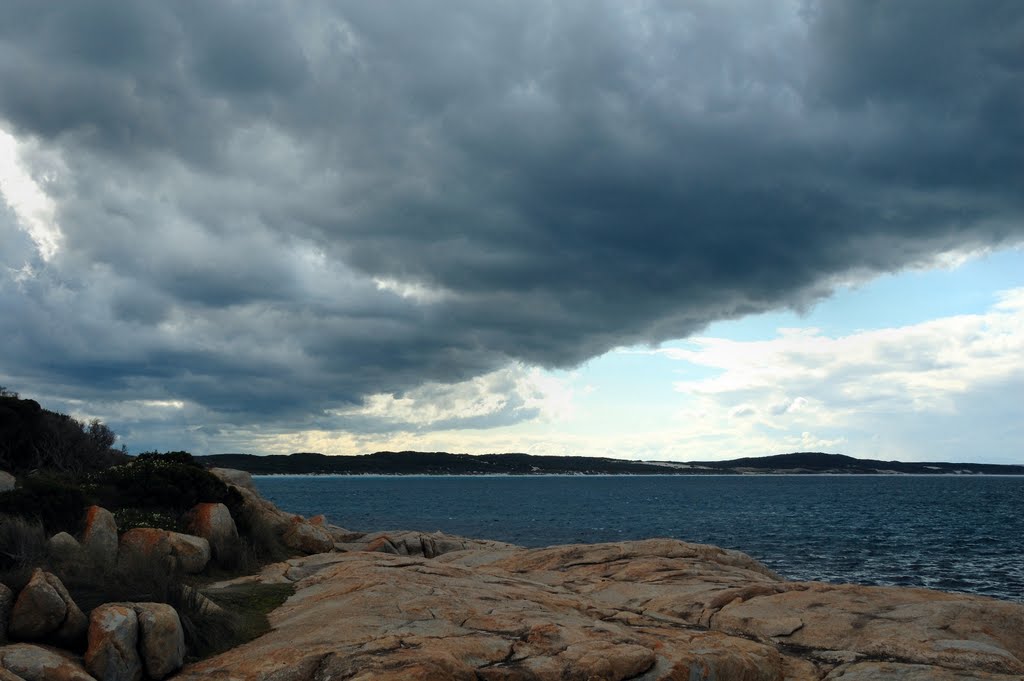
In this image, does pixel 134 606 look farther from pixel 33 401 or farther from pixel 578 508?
pixel 578 508

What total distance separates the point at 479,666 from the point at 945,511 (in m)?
96.0

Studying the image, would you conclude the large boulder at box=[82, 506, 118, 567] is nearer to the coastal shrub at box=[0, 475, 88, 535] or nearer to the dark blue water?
the coastal shrub at box=[0, 475, 88, 535]

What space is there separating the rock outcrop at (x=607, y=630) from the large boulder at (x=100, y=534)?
3.89 metres

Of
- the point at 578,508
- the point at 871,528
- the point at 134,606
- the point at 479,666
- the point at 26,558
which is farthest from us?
the point at 578,508

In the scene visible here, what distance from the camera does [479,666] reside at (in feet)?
36.6

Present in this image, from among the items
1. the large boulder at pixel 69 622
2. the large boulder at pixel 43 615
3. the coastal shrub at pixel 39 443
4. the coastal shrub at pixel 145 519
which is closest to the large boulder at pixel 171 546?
the coastal shrub at pixel 145 519

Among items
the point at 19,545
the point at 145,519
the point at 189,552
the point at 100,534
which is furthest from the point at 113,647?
the point at 145,519

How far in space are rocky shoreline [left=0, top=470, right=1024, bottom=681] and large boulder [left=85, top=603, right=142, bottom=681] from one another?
7cm

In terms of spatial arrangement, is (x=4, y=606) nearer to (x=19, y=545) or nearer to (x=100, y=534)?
(x=19, y=545)

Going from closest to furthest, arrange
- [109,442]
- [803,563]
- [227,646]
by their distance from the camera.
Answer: [227,646], [109,442], [803,563]

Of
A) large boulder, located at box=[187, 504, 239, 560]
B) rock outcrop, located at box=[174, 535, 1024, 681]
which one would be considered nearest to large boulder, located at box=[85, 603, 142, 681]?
rock outcrop, located at box=[174, 535, 1024, 681]

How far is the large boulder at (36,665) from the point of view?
10.0 metres

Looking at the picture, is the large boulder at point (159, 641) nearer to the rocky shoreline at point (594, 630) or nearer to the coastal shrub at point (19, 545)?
the rocky shoreline at point (594, 630)

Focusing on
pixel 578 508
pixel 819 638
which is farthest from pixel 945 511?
pixel 819 638
